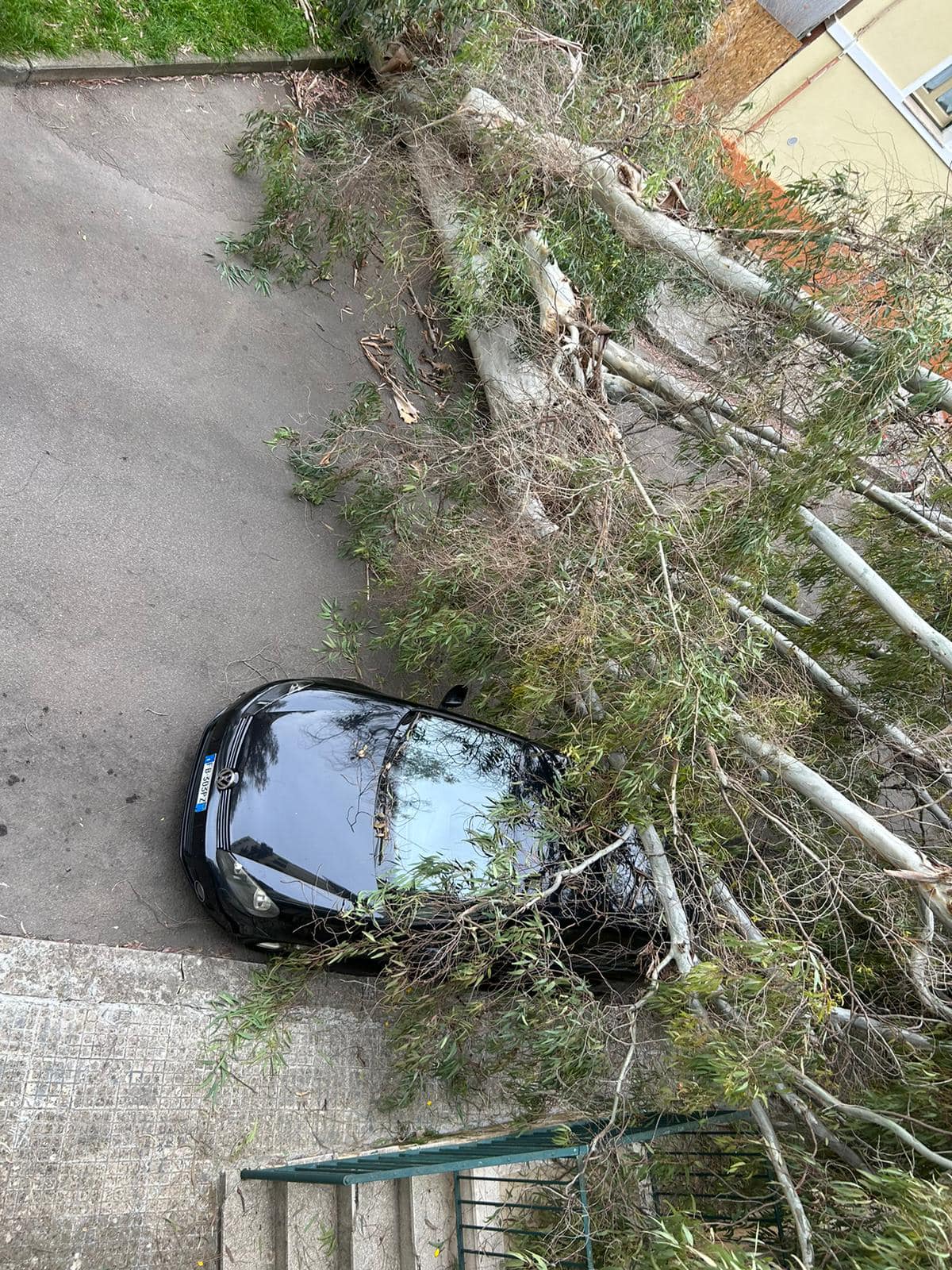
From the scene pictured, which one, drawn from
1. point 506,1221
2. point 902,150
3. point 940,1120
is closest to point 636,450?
point 940,1120

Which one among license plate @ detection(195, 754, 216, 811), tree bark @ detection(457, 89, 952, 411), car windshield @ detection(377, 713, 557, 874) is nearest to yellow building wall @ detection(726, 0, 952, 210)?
tree bark @ detection(457, 89, 952, 411)

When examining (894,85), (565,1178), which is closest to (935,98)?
(894,85)

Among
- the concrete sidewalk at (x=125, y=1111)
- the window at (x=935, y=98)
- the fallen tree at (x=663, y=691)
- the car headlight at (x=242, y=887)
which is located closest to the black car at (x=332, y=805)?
the car headlight at (x=242, y=887)

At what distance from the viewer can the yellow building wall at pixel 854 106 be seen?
366 inches

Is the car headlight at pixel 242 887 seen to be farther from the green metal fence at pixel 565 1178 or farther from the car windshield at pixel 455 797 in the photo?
the green metal fence at pixel 565 1178

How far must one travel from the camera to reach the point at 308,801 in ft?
15.4

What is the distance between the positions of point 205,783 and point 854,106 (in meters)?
10.8

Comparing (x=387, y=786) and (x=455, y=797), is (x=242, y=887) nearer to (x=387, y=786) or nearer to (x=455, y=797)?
(x=387, y=786)

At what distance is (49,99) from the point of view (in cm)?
596

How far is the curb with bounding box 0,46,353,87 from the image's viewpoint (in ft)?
19.1

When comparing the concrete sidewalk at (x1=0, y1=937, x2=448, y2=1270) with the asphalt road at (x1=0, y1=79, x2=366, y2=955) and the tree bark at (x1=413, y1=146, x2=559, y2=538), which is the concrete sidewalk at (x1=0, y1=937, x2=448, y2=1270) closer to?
the asphalt road at (x1=0, y1=79, x2=366, y2=955)

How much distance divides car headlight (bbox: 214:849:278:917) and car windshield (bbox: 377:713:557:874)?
71cm

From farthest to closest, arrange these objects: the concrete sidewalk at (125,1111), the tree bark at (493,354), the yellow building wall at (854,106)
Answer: the yellow building wall at (854,106) → the tree bark at (493,354) → the concrete sidewalk at (125,1111)

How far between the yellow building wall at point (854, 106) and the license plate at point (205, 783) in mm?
8944
